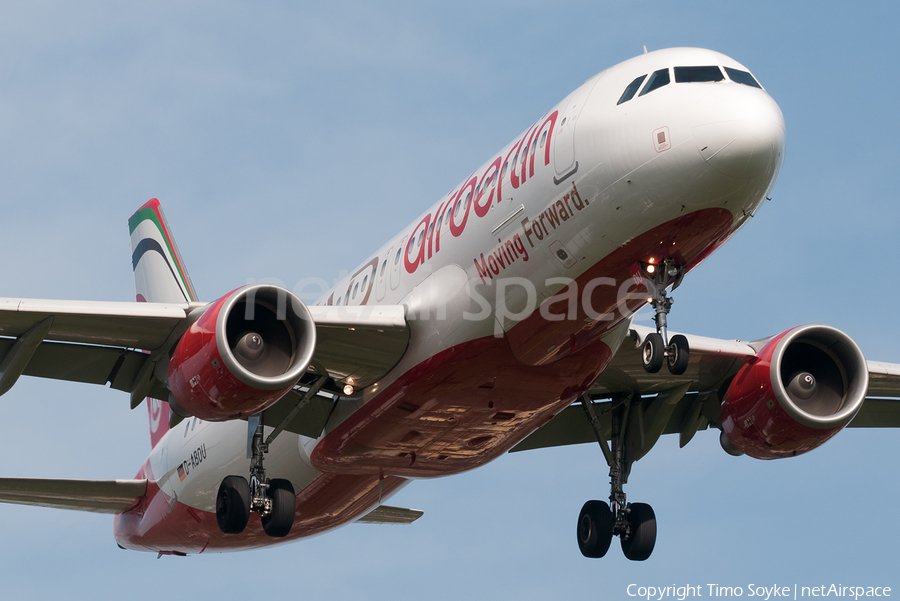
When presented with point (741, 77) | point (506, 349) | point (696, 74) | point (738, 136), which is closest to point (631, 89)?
point (696, 74)

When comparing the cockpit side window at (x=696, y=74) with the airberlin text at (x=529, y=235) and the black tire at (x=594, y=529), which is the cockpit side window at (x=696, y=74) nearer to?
the airberlin text at (x=529, y=235)

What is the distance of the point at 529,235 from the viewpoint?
63.3 feet

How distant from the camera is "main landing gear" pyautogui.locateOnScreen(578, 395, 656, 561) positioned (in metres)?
24.9

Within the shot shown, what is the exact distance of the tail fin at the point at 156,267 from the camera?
104 feet

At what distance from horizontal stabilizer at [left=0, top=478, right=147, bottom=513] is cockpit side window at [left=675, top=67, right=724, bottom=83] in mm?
15246

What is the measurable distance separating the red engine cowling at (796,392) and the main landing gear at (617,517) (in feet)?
7.47

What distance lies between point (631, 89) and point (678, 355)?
394 centimetres

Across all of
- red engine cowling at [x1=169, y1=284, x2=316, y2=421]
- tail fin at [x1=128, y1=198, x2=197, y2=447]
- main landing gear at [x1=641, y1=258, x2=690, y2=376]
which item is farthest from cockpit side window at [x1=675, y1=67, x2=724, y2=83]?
tail fin at [x1=128, y1=198, x2=197, y2=447]

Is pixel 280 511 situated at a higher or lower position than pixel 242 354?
lower

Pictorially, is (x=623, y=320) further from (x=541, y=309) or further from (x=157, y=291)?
(x=157, y=291)

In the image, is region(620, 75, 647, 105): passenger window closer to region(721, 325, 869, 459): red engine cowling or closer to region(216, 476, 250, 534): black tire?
region(721, 325, 869, 459): red engine cowling

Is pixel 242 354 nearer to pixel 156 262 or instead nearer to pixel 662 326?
pixel 662 326

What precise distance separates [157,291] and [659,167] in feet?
58.5

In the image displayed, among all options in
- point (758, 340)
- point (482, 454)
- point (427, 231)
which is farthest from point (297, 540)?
point (758, 340)
